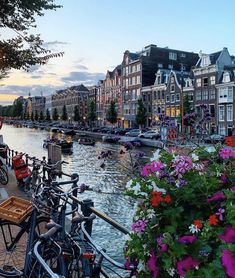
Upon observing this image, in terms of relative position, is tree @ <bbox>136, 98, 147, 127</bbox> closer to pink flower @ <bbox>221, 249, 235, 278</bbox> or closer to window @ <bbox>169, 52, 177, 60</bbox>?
window @ <bbox>169, 52, 177, 60</bbox>

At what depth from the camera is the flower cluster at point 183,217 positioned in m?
2.28

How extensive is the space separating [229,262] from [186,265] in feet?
1.49

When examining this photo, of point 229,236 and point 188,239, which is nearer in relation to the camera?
point 229,236

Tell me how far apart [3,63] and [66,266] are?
11.8 metres

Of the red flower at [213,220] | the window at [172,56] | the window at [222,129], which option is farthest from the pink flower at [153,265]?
the window at [172,56]

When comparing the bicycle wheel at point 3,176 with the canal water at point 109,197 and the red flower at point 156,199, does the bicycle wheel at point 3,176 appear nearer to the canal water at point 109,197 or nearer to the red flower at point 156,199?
the canal water at point 109,197

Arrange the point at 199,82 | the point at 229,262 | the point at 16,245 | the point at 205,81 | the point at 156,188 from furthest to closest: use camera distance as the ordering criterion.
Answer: the point at 199,82
the point at 205,81
the point at 16,245
the point at 156,188
the point at 229,262

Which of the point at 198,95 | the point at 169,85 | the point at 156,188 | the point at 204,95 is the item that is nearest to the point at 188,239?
the point at 156,188

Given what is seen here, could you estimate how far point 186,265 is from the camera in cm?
229

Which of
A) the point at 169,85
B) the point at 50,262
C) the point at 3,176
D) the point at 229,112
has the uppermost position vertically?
the point at 169,85

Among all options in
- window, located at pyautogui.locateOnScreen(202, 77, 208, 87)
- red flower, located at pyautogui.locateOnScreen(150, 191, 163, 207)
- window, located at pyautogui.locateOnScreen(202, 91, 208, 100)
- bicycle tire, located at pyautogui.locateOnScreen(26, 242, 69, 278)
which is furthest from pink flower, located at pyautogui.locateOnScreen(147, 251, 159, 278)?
window, located at pyautogui.locateOnScreen(202, 77, 208, 87)

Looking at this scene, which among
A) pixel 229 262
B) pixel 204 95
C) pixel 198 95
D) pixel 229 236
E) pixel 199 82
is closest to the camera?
pixel 229 262

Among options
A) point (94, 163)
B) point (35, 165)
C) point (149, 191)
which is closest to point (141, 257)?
point (149, 191)

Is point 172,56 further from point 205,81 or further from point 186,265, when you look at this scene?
point 186,265
